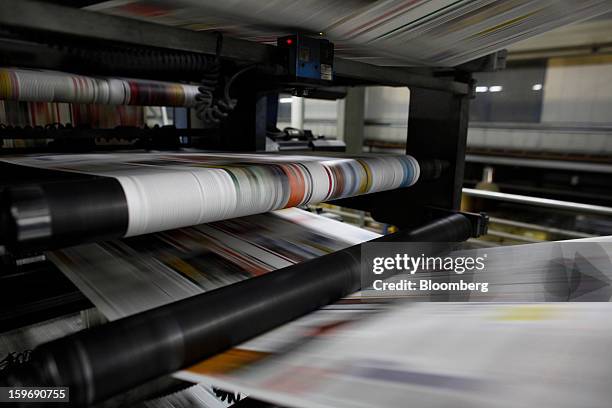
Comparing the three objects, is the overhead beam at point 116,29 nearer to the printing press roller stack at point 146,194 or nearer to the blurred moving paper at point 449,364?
the printing press roller stack at point 146,194

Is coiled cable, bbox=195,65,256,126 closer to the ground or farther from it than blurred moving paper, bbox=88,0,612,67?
closer to the ground

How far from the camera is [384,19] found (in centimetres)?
61

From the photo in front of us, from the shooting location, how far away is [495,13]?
0.65m

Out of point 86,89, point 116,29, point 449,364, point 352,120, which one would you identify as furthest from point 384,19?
point 352,120

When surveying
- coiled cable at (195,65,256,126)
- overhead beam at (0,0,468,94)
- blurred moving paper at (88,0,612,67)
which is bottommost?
coiled cable at (195,65,256,126)

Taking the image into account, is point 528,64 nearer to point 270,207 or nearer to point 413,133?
point 413,133

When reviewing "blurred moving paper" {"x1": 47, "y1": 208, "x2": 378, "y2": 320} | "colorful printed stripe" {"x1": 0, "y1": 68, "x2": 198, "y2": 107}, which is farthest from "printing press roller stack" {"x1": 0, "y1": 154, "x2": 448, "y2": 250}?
"colorful printed stripe" {"x1": 0, "y1": 68, "x2": 198, "y2": 107}

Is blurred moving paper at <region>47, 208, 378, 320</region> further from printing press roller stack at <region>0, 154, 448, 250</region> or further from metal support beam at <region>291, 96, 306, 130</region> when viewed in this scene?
metal support beam at <region>291, 96, 306, 130</region>

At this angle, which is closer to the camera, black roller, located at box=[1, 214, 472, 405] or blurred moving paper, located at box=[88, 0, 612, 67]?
black roller, located at box=[1, 214, 472, 405]

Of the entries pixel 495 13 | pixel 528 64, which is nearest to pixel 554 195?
pixel 528 64

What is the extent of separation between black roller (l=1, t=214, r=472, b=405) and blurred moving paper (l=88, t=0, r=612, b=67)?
0.32m

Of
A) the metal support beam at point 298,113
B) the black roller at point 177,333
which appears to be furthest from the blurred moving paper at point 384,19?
the metal support beam at point 298,113

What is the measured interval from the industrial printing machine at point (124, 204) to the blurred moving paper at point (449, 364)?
0.17 feet

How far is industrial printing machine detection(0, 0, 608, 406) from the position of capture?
37 centimetres
